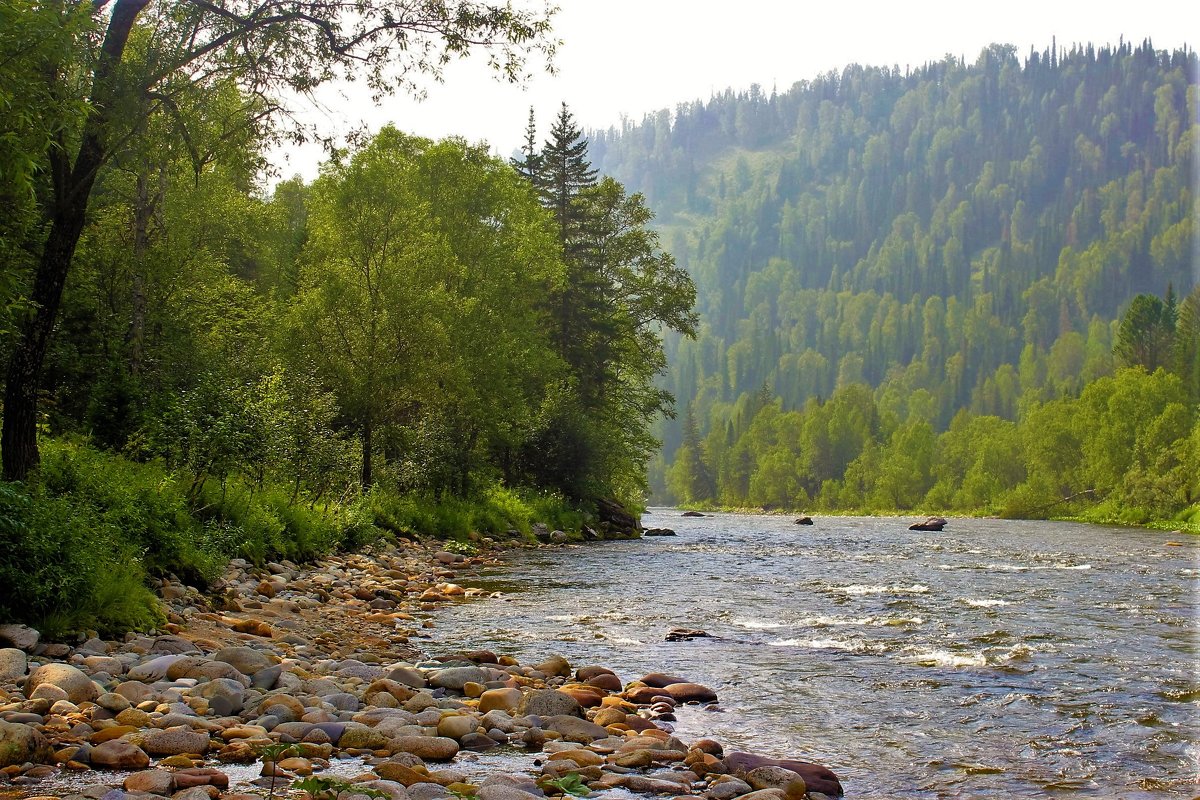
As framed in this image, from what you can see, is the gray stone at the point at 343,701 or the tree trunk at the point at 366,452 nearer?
the gray stone at the point at 343,701

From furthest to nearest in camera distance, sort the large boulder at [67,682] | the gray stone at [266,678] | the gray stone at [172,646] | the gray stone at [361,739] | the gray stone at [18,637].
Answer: the gray stone at [172,646]
the gray stone at [266,678]
the gray stone at [18,637]
the large boulder at [67,682]
the gray stone at [361,739]

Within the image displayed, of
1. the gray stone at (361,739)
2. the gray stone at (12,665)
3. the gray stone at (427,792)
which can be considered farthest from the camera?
the gray stone at (12,665)

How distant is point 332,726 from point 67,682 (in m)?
2.43

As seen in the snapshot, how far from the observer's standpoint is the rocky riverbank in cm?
683

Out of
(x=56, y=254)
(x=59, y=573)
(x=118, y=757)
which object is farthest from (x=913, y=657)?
(x=56, y=254)

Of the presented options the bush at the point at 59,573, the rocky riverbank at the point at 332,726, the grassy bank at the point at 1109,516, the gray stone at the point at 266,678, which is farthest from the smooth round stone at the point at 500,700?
the grassy bank at the point at 1109,516

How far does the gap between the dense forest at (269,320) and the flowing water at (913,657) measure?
17.7 feet

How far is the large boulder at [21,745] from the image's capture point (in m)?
6.80

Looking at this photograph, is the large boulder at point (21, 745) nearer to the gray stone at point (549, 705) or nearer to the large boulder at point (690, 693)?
the gray stone at point (549, 705)

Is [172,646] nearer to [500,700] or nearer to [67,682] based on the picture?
[67,682]

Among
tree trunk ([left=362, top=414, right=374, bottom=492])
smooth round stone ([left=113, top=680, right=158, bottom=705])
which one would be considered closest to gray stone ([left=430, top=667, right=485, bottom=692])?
smooth round stone ([left=113, top=680, right=158, bottom=705])

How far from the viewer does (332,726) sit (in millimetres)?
8297

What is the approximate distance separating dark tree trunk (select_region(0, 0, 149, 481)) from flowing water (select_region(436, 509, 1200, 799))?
6535 mm

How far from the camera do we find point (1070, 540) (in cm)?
4581
